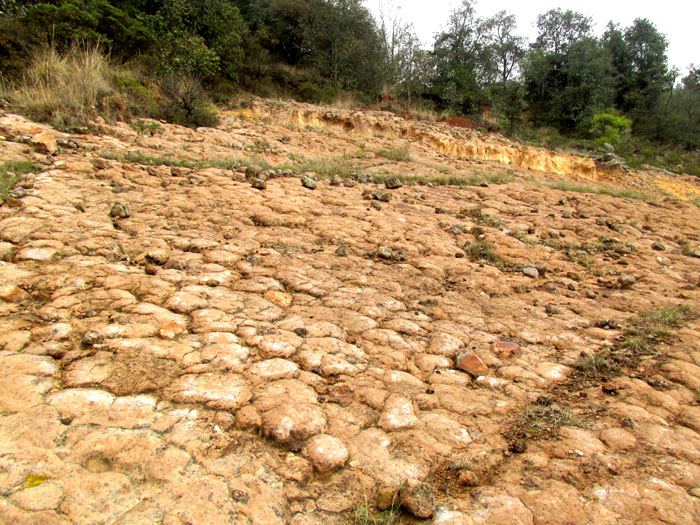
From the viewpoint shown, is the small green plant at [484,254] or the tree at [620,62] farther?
the tree at [620,62]

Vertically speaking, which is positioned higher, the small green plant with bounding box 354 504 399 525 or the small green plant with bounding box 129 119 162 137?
the small green plant with bounding box 129 119 162 137

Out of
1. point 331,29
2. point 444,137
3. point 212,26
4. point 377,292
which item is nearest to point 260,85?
point 212,26

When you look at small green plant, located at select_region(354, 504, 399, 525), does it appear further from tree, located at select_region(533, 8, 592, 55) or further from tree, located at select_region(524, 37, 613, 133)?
tree, located at select_region(533, 8, 592, 55)

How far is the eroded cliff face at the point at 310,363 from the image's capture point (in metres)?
1.22

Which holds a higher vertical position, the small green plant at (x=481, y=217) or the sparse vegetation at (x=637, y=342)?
the small green plant at (x=481, y=217)

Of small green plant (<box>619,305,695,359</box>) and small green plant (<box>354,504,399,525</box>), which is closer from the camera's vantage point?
small green plant (<box>354,504,399,525</box>)

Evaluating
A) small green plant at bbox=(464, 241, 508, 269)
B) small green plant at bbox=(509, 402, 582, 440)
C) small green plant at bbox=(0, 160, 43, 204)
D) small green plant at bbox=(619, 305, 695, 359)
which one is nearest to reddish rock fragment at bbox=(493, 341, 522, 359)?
small green plant at bbox=(509, 402, 582, 440)

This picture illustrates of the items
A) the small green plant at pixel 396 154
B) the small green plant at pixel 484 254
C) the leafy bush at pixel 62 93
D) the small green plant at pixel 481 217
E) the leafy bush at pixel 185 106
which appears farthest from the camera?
the small green plant at pixel 396 154

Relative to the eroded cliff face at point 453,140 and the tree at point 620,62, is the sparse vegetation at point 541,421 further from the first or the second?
the tree at point 620,62

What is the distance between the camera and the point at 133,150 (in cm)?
458

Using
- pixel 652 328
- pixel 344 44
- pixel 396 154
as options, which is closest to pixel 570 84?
pixel 344 44

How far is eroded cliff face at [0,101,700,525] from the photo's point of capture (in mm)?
1220

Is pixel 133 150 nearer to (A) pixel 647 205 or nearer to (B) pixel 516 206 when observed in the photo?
(B) pixel 516 206

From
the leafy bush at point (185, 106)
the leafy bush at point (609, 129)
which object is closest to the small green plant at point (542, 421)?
the leafy bush at point (185, 106)
